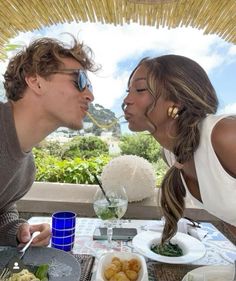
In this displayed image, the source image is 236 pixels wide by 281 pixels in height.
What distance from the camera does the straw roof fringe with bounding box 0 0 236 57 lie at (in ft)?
7.57

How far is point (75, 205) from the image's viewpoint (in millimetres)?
2275

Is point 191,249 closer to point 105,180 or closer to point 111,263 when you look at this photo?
point 111,263

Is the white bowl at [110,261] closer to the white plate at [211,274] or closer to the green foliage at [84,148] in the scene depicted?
the white plate at [211,274]

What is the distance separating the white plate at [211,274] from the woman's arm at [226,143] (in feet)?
1.17

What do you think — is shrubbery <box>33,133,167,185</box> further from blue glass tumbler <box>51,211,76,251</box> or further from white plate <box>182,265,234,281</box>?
white plate <box>182,265,234,281</box>

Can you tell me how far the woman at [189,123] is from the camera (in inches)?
46.9

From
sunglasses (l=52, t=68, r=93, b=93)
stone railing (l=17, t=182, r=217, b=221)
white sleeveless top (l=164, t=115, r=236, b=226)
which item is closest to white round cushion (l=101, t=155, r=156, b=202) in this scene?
stone railing (l=17, t=182, r=217, b=221)

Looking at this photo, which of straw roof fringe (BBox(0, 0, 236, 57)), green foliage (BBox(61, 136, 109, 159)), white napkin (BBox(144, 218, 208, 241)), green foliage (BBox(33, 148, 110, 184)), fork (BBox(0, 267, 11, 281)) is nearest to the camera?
fork (BBox(0, 267, 11, 281))

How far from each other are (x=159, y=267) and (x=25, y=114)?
0.96 m

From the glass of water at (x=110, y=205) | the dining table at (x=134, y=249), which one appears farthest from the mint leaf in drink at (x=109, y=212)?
the dining table at (x=134, y=249)

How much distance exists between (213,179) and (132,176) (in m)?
0.90

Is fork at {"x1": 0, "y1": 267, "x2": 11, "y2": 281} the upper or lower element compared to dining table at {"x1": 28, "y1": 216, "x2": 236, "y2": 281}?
upper

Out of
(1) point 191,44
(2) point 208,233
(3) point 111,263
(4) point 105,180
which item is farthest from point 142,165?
(1) point 191,44

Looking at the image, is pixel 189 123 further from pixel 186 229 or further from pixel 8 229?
pixel 8 229
